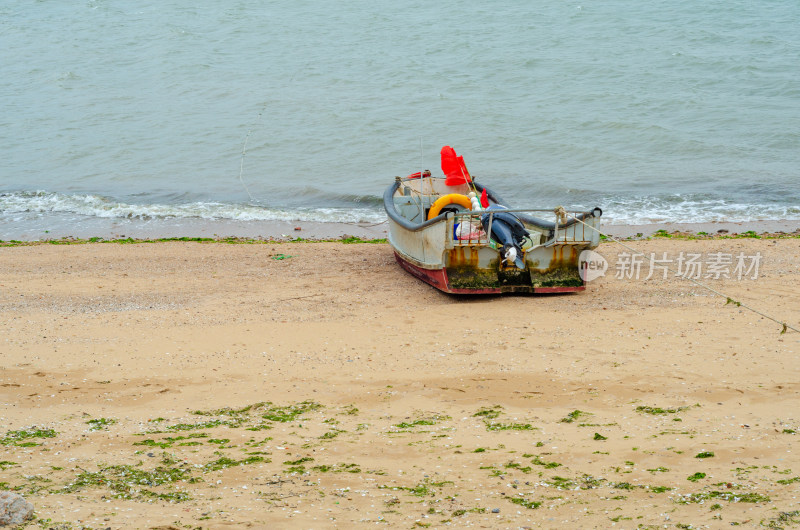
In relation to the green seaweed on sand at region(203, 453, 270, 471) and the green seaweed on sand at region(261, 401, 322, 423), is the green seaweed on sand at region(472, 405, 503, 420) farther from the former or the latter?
the green seaweed on sand at region(203, 453, 270, 471)

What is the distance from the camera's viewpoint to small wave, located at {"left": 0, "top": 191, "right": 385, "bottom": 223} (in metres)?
17.2

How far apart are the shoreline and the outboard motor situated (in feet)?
16.9

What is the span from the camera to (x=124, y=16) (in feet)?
118

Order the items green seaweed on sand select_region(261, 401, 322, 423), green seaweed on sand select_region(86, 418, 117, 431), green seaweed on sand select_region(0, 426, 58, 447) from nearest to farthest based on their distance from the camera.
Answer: green seaweed on sand select_region(0, 426, 58, 447) → green seaweed on sand select_region(86, 418, 117, 431) → green seaweed on sand select_region(261, 401, 322, 423)

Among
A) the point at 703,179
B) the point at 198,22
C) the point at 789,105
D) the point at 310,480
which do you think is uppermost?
the point at 198,22

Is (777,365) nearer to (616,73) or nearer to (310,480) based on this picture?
(310,480)

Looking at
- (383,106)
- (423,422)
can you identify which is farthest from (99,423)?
(383,106)

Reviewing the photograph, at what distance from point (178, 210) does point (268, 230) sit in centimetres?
284

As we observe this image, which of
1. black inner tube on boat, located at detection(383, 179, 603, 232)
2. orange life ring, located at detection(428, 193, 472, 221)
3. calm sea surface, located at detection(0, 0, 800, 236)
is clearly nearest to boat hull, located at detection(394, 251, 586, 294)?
black inner tube on boat, located at detection(383, 179, 603, 232)

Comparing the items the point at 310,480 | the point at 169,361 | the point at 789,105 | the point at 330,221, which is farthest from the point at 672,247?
the point at 789,105

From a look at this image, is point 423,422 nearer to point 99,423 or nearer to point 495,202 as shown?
point 99,423

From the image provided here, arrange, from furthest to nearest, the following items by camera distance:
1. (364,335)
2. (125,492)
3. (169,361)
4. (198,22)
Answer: (198,22), (364,335), (169,361), (125,492)

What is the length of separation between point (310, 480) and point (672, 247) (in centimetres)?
982

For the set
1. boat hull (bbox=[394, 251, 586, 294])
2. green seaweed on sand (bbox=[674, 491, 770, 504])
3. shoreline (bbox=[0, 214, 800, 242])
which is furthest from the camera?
shoreline (bbox=[0, 214, 800, 242])
